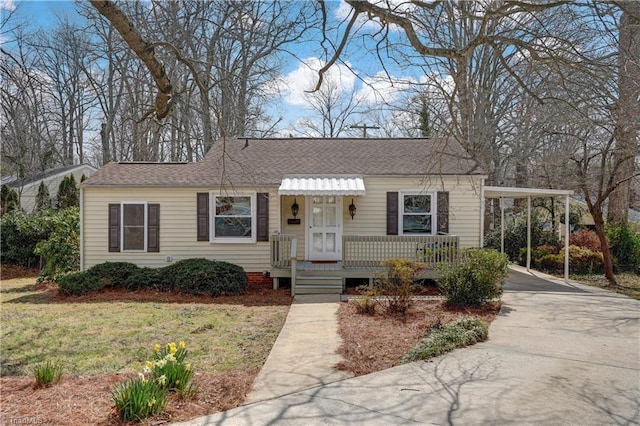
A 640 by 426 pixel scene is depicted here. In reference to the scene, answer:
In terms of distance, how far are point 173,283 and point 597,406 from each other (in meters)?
9.89

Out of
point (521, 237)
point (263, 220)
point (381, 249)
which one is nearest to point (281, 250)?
point (263, 220)

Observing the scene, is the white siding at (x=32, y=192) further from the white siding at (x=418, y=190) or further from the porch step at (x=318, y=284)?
the white siding at (x=418, y=190)

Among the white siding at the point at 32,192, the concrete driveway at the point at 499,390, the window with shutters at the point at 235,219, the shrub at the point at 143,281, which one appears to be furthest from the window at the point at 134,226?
the white siding at the point at 32,192

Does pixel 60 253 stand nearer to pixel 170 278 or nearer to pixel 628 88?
pixel 170 278

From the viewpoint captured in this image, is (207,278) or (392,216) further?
(392,216)

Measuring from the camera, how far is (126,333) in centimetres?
760

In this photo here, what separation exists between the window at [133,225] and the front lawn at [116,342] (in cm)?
177

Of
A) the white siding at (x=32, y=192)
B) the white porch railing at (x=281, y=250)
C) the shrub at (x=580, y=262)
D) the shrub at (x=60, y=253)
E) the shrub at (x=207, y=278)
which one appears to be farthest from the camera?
the white siding at (x=32, y=192)

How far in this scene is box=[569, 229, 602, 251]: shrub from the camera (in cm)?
1598

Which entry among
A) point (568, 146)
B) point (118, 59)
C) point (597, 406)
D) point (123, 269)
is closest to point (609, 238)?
point (568, 146)

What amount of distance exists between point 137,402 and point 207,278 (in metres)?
7.61

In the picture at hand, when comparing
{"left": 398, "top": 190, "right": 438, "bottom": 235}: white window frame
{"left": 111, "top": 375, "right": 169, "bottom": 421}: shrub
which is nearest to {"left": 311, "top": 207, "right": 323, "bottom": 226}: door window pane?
{"left": 398, "top": 190, "right": 438, "bottom": 235}: white window frame

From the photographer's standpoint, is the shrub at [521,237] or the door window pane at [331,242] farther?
the shrub at [521,237]

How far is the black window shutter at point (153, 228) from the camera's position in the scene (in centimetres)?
1289
